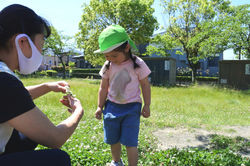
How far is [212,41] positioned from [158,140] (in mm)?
13681

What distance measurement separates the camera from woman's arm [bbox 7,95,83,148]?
113cm

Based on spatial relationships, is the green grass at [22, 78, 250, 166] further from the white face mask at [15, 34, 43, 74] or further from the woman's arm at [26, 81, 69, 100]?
the white face mask at [15, 34, 43, 74]

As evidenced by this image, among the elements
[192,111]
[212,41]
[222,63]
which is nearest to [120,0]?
[212,41]

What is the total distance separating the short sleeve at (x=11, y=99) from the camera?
108 centimetres

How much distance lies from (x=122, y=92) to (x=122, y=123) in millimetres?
387

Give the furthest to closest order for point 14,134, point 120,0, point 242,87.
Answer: point 120,0, point 242,87, point 14,134

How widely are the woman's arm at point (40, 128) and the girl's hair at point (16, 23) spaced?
1.58ft

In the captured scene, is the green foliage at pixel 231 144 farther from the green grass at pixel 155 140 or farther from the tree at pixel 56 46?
the tree at pixel 56 46

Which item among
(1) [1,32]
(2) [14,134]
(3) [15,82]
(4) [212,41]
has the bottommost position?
(2) [14,134]

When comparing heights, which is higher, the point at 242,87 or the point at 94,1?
the point at 94,1

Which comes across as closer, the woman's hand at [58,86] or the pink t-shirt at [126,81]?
the woman's hand at [58,86]

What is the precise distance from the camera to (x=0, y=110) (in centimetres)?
108

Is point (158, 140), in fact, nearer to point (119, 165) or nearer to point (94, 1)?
point (119, 165)

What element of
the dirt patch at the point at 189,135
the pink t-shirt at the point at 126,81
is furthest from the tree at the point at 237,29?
the pink t-shirt at the point at 126,81
